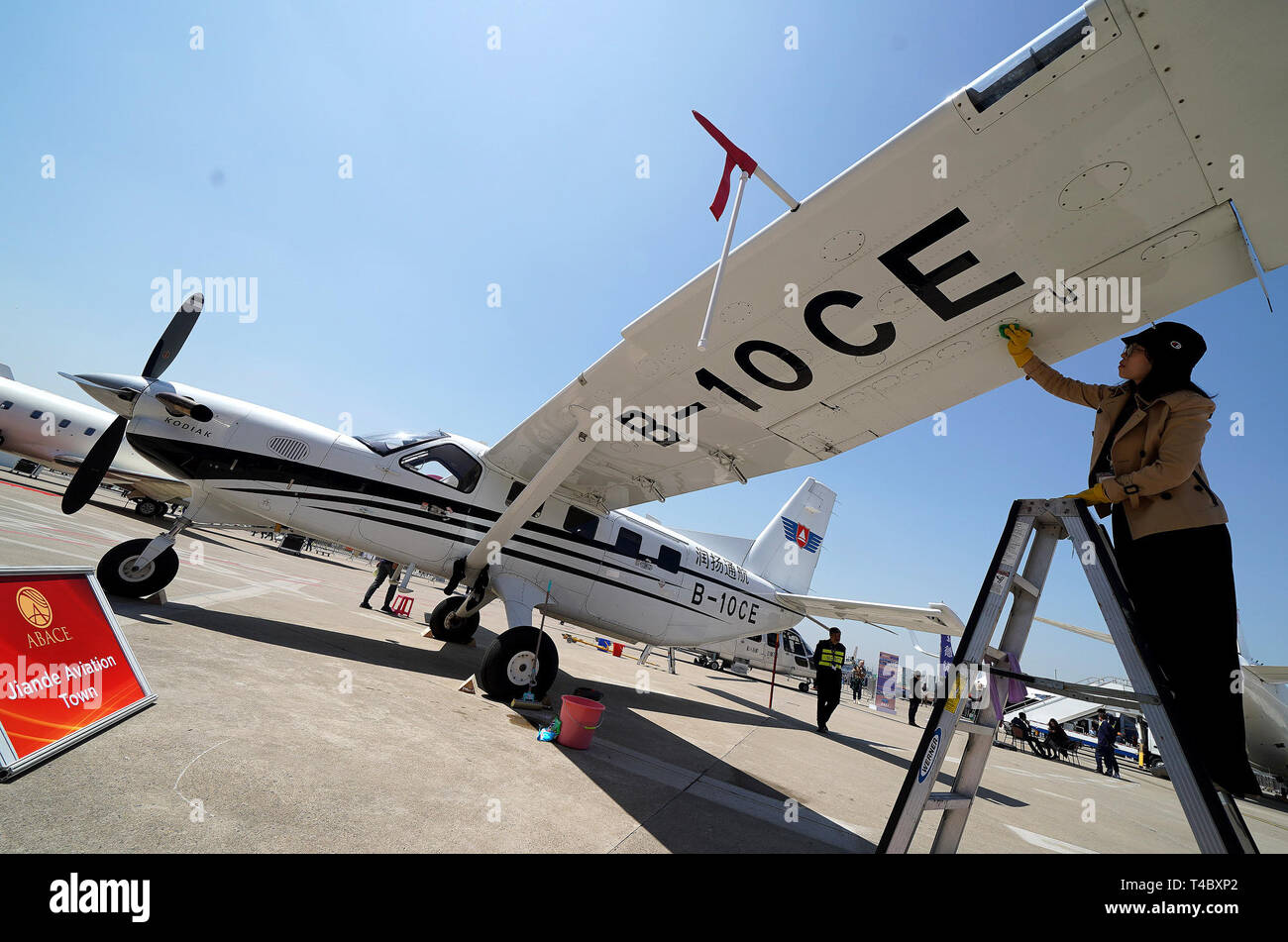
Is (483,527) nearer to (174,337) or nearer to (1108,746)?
(174,337)

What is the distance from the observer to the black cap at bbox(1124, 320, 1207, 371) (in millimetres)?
2197

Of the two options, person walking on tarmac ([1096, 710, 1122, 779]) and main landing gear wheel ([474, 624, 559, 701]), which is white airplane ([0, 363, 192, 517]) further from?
person walking on tarmac ([1096, 710, 1122, 779])

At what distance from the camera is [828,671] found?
396 inches

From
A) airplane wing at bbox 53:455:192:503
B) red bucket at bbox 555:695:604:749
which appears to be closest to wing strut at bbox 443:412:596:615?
red bucket at bbox 555:695:604:749

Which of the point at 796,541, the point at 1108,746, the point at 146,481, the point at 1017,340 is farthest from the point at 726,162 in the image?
the point at 146,481

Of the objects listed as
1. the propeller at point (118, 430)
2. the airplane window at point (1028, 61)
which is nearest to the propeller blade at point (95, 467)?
the propeller at point (118, 430)

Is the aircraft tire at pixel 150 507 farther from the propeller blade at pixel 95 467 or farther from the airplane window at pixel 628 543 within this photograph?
the airplane window at pixel 628 543

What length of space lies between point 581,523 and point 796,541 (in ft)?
22.5

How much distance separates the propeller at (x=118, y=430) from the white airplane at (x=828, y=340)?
3cm

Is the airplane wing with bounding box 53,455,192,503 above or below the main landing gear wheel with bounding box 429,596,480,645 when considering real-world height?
above

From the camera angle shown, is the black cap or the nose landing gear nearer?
the black cap

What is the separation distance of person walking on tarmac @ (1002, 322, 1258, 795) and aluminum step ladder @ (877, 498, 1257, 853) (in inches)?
2.4

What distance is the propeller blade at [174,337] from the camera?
6.62 metres
